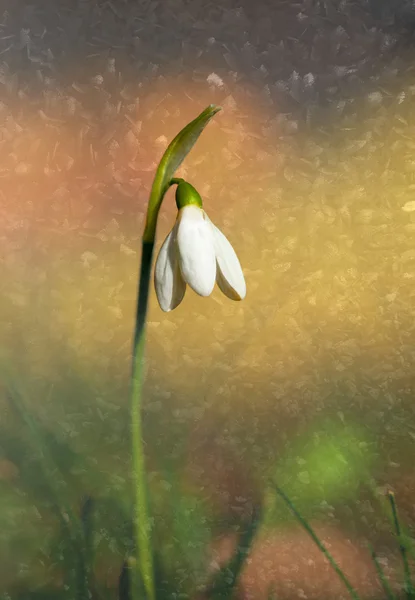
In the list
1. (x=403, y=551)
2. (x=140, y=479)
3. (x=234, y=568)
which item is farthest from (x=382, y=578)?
(x=140, y=479)

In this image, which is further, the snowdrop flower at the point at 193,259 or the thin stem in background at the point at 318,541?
the thin stem in background at the point at 318,541

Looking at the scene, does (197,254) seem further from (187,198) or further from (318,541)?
(318,541)

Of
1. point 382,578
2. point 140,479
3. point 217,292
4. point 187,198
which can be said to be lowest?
point 382,578

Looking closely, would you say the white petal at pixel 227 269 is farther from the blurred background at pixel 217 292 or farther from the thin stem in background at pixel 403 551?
the thin stem in background at pixel 403 551

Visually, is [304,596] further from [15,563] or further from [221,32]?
[221,32]

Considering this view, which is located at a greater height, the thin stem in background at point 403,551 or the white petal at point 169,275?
the white petal at point 169,275

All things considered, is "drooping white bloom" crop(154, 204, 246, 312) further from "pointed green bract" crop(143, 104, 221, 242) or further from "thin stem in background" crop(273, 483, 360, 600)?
"thin stem in background" crop(273, 483, 360, 600)

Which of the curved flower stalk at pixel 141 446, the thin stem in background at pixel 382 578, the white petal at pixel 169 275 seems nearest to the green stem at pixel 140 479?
the curved flower stalk at pixel 141 446

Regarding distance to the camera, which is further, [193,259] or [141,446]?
[141,446]
